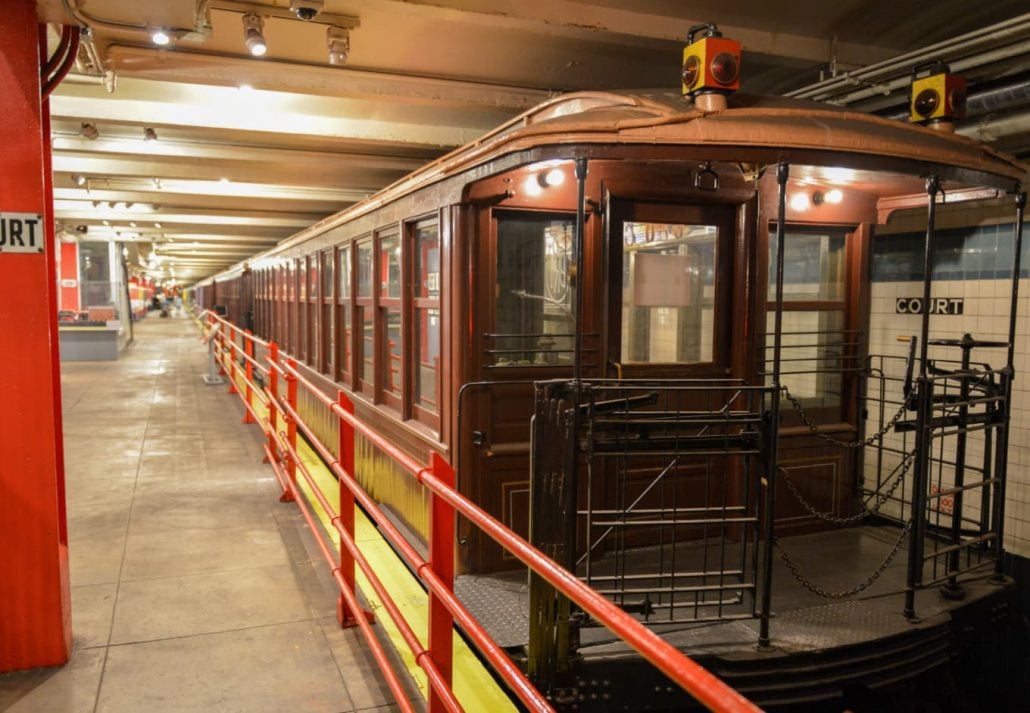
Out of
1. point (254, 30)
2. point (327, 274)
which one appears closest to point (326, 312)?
point (327, 274)

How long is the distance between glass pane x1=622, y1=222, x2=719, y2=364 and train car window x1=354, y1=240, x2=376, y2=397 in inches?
116

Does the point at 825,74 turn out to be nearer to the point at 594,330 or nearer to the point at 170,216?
the point at 594,330

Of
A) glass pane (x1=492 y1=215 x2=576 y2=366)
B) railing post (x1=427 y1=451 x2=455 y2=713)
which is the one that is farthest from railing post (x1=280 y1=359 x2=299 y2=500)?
railing post (x1=427 y1=451 x2=455 y2=713)

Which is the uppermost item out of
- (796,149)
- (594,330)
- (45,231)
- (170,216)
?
(170,216)

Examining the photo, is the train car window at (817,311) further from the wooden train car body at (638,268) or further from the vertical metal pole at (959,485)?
the vertical metal pole at (959,485)

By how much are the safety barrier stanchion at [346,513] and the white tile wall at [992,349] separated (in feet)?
11.2

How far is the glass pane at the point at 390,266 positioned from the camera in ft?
18.7

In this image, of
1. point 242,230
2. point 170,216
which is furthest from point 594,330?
point 242,230

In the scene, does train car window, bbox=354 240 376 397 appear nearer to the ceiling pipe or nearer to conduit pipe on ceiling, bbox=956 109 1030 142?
the ceiling pipe

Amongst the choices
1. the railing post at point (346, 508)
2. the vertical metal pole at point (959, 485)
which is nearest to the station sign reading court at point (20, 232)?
the railing post at point (346, 508)

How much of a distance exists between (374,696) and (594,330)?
229 cm

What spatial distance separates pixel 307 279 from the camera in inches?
391

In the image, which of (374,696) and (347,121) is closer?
(374,696)

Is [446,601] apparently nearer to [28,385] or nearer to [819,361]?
[28,385]
